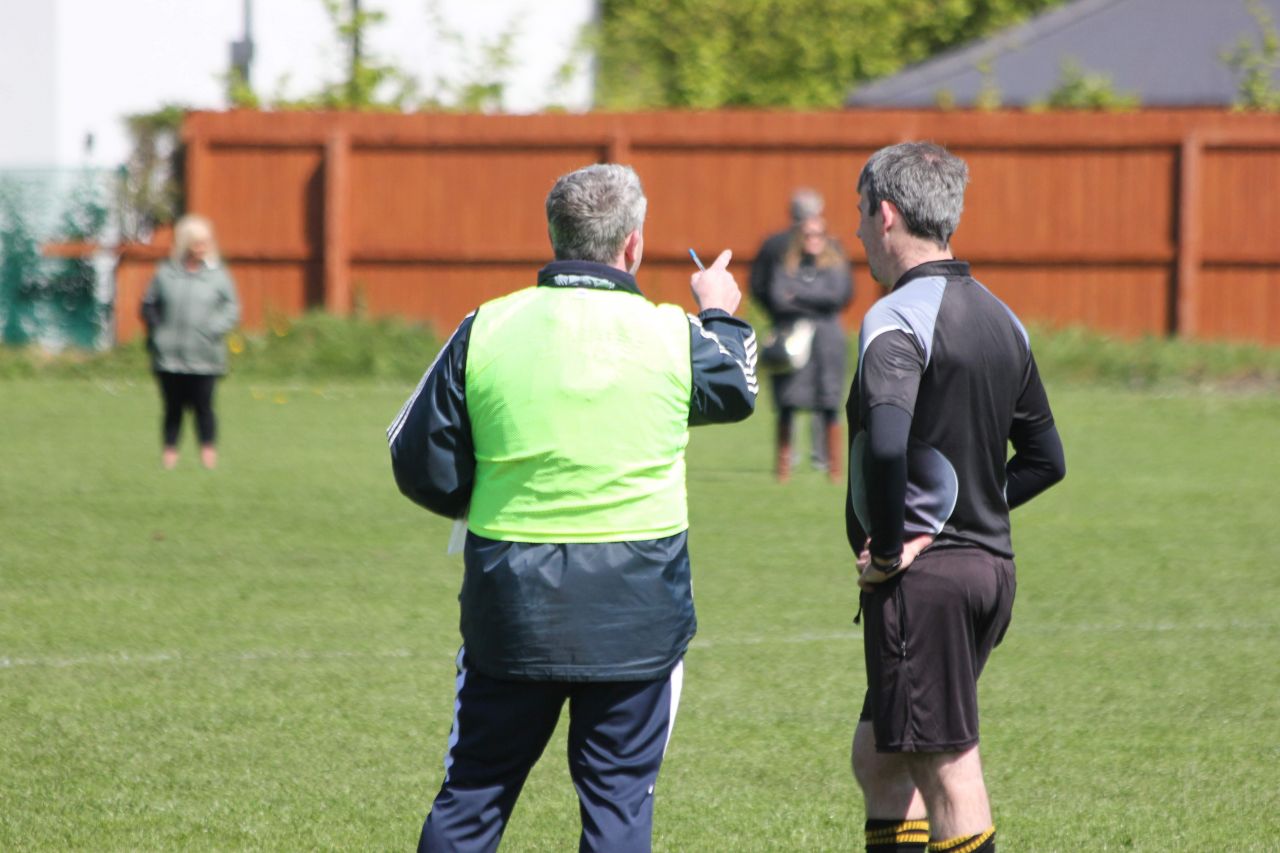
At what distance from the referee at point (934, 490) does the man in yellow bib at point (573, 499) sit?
0.41 metres

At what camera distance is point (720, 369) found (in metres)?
4.09

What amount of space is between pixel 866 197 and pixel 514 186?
18634 mm

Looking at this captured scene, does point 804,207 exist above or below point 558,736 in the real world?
above

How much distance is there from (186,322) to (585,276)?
398 inches

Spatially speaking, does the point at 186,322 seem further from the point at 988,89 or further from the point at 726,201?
the point at 988,89

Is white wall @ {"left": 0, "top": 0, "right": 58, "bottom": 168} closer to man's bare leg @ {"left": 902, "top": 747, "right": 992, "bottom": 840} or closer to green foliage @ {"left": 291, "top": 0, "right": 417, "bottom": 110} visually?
green foliage @ {"left": 291, "top": 0, "right": 417, "bottom": 110}

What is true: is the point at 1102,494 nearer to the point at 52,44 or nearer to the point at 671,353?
the point at 671,353

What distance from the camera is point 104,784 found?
19.2ft

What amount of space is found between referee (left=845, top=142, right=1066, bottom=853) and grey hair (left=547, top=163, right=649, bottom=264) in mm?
613

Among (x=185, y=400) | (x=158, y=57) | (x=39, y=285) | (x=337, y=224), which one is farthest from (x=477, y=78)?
(x=185, y=400)

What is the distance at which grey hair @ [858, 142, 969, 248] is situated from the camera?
421cm

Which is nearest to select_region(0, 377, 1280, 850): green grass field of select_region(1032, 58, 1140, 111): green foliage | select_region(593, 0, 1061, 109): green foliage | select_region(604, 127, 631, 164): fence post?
select_region(604, 127, 631, 164): fence post

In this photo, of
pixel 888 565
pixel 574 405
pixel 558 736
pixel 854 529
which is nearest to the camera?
pixel 574 405

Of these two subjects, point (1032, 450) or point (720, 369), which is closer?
point (720, 369)
